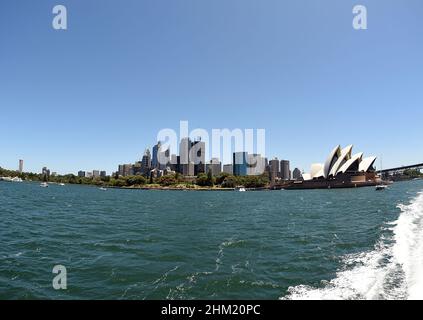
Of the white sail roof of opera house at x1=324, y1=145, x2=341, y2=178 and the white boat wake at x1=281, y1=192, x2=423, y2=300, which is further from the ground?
the white sail roof of opera house at x1=324, y1=145, x2=341, y2=178

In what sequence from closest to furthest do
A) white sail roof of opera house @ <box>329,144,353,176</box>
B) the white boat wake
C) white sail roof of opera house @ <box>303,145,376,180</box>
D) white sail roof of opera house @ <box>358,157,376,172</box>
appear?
1. the white boat wake
2. white sail roof of opera house @ <box>303,145,376,180</box>
3. white sail roof of opera house @ <box>329,144,353,176</box>
4. white sail roof of opera house @ <box>358,157,376,172</box>

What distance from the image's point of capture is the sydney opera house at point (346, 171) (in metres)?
130

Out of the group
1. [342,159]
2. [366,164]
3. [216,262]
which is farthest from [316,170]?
[216,262]

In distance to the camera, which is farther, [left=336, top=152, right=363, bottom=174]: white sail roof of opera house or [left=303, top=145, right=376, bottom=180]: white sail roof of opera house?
[left=303, top=145, right=376, bottom=180]: white sail roof of opera house

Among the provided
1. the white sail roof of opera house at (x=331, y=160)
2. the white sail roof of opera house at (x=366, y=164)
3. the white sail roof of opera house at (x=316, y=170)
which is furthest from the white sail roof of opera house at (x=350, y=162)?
the white sail roof of opera house at (x=316, y=170)

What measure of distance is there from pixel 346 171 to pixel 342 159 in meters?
5.79

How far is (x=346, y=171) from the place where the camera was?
131625 mm

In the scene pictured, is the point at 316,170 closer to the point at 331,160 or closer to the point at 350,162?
the point at 331,160

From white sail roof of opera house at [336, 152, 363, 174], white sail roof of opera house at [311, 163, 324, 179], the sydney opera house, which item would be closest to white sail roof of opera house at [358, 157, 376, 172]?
the sydney opera house

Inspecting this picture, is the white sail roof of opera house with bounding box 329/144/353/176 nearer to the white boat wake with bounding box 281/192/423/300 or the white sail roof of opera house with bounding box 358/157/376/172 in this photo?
the white sail roof of opera house with bounding box 358/157/376/172

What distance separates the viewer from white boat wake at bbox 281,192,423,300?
9836mm
